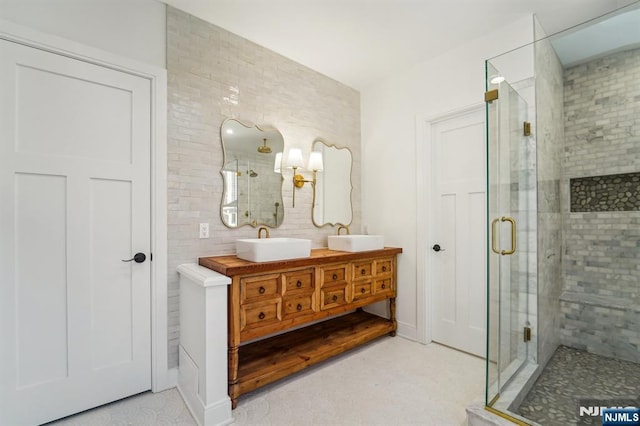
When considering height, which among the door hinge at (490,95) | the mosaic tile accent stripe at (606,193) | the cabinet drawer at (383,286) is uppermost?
the door hinge at (490,95)

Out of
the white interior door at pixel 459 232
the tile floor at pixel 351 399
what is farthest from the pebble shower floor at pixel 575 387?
the white interior door at pixel 459 232

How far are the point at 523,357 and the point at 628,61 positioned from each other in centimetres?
230

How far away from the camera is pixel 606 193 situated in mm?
2389

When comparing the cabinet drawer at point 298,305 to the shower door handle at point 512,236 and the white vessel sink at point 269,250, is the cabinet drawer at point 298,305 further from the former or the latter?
the shower door handle at point 512,236

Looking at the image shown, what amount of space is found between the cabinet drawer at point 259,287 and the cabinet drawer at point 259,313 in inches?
2.0

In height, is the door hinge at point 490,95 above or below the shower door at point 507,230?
above

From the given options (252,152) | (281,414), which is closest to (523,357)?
(281,414)

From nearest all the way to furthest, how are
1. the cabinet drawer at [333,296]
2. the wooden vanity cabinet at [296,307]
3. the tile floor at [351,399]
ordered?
the tile floor at [351,399] < the wooden vanity cabinet at [296,307] < the cabinet drawer at [333,296]

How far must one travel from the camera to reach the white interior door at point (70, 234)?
1618 mm

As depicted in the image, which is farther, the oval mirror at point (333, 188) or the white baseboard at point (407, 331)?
the oval mirror at point (333, 188)

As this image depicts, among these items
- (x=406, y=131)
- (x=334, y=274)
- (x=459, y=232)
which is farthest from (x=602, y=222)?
(x=334, y=274)

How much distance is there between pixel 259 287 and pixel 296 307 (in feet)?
1.22

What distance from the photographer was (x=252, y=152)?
8.32 feet

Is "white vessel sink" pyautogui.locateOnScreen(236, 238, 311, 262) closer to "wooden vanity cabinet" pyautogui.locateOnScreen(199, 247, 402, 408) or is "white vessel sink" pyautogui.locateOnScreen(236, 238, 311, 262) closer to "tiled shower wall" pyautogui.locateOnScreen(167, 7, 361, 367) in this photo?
"wooden vanity cabinet" pyautogui.locateOnScreen(199, 247, 402, 408)
